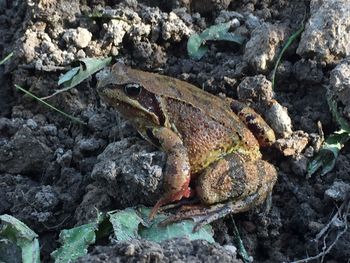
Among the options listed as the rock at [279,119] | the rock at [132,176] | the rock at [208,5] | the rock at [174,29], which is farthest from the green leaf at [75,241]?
the rock at [208,5]

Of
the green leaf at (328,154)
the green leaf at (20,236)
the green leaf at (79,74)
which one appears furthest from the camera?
the green leaf at (79,74)

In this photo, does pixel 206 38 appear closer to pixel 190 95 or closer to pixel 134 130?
pixel 190 95

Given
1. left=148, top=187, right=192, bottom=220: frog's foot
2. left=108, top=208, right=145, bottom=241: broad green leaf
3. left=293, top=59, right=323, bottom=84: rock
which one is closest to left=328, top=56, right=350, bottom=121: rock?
left=293, top=59, right=323, bottom=84: rock

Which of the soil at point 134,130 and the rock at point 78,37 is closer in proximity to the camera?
the soil at point 134,130

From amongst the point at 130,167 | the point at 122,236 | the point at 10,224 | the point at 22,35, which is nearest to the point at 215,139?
the point at 130,167

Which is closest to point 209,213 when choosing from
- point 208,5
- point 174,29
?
point 174,29

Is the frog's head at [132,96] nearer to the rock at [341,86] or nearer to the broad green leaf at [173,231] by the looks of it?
the broad green leaf at [173,231]

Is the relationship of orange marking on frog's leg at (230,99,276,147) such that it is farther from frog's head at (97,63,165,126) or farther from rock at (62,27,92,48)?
rock at (62,27,92,48)
